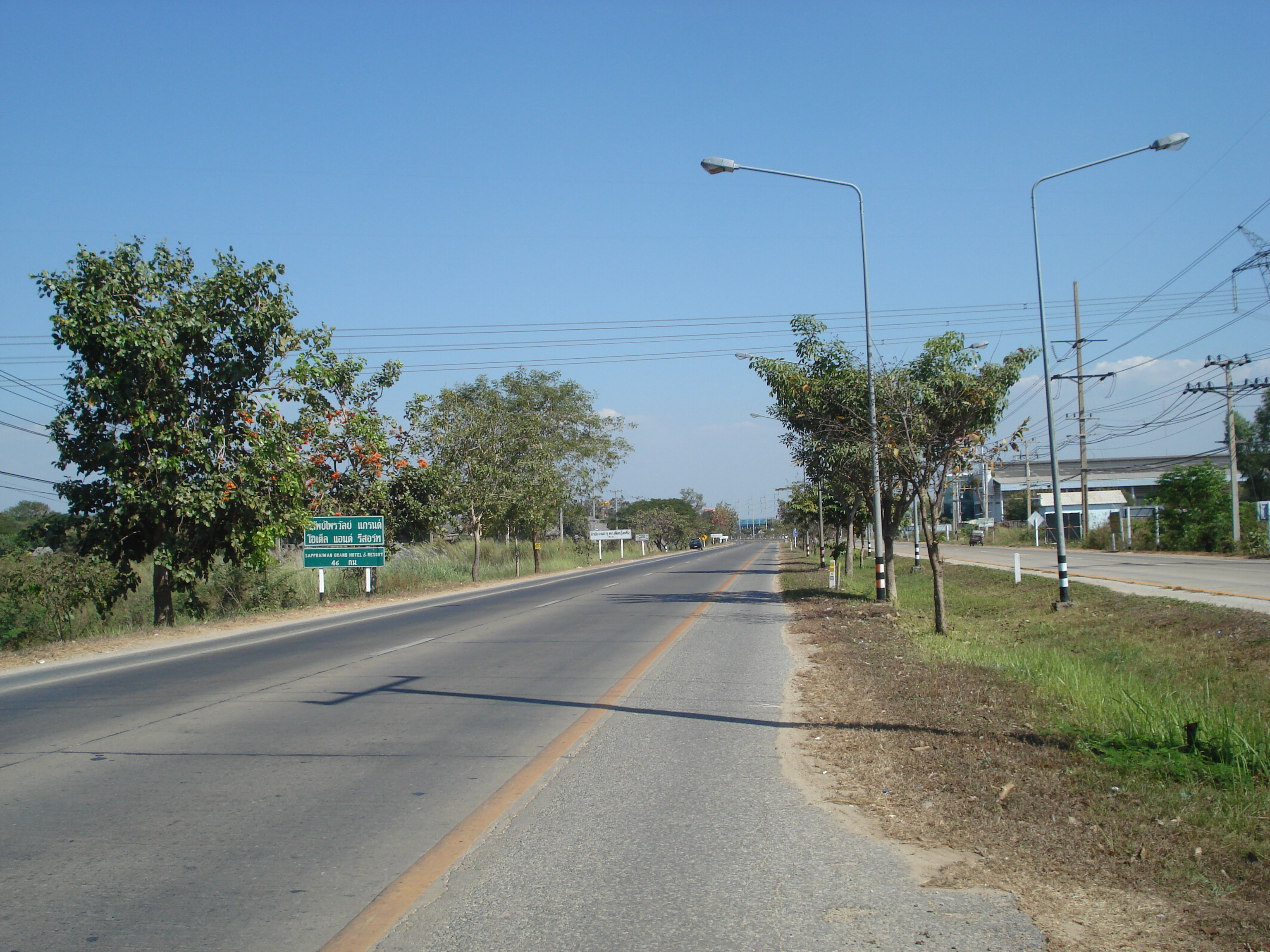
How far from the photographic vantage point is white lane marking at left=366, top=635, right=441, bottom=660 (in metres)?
14.4

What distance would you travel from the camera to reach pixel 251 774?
276 inches

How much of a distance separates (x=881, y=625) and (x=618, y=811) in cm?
1200

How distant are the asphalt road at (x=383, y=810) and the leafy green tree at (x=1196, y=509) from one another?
36398mm

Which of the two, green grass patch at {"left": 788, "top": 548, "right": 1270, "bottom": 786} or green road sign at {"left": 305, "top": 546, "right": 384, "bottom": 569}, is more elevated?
green road sign at {"left": 305, "top": 546, "right": 384, "bottom": 569}

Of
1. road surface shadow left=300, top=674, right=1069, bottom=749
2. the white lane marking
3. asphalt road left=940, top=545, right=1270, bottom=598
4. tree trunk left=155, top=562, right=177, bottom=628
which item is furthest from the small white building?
road surface shadow left=300, top=674, right=1069, bottom=749

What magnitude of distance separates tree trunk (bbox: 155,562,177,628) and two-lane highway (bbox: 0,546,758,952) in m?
6.31

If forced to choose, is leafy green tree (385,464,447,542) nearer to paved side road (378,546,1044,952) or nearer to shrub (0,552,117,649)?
shrub (0,552,117,649)

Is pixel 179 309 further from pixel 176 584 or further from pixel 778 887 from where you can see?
pixel 778 887

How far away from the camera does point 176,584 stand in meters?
22.0

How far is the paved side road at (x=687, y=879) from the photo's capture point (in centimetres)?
407

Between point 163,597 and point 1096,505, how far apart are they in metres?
75.4

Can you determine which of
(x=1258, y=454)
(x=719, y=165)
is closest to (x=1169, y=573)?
(x=719, y=165)

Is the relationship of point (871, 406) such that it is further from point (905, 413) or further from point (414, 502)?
point (414, 502)

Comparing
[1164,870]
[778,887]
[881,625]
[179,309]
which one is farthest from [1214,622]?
[179,309]
